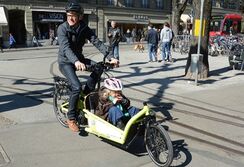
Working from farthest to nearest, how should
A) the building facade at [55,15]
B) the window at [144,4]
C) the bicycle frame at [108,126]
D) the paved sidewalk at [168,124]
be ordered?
the window at [144,4] < the building facade at [55,15] < the paved sidewalk at [168,124] < the bicycle frame at [108,126]

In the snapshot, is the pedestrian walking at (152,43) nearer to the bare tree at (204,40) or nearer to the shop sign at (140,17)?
the bare tree at (204,40)

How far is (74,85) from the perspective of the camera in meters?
5.27

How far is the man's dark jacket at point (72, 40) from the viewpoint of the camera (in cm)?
524

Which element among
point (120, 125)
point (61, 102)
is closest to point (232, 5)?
point (61, 102)

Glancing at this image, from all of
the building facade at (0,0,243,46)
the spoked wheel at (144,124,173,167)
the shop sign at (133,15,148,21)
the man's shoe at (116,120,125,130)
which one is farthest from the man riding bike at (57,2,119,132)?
the shop sign at (133,15,148,21)

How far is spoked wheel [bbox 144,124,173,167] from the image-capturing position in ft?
13.8

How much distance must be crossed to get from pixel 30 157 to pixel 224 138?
2986 millimetres

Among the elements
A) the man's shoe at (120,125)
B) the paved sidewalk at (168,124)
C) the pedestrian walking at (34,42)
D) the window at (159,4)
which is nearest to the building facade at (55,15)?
the pedestrian walking at (34,42)

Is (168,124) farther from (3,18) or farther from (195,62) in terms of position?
(3,18)

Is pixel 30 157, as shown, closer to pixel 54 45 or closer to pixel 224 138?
pixel 224 138

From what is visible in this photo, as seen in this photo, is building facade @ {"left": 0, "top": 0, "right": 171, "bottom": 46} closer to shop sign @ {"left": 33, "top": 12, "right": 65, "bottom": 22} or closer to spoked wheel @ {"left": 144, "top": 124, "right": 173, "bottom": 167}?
shop sign @ {"left": 33, "top": 12, "right": 65, "bottom": 22}

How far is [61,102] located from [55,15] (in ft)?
106

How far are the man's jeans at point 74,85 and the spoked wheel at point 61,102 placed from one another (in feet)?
1.64

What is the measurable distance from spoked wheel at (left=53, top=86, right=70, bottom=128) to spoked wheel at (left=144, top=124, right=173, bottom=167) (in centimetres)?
193
